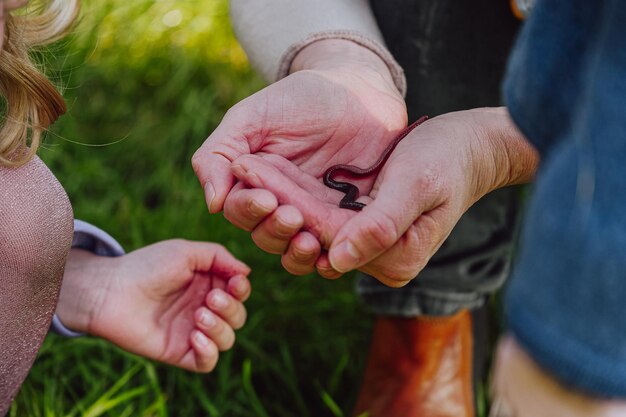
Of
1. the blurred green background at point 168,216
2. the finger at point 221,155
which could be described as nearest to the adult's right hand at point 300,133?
the finger at point 221,155

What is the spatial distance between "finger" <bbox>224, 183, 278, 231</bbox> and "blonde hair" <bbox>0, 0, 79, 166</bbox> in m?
0.41

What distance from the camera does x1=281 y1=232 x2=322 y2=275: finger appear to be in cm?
138

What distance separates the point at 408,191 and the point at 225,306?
55 cm

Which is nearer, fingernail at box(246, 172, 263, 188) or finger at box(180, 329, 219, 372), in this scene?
fingernail at box(246, 172, 263, 188)

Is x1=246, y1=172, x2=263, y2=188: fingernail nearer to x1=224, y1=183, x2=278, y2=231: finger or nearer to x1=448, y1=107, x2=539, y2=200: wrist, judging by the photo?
x1=224, y1=183, x2=278, y2=231: finger

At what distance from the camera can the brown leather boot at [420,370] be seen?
2041mm

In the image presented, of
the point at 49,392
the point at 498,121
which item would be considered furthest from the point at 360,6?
the point at 49,392

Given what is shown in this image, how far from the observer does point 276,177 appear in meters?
1.42

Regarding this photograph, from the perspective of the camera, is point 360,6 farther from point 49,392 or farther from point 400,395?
point 49,392

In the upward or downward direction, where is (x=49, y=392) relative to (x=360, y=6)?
downward

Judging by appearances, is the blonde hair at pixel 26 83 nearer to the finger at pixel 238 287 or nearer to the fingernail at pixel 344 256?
the finger at pixel 238 287

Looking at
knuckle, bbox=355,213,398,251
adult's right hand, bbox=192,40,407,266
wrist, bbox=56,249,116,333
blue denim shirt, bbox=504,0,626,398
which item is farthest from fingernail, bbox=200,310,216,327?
blue denim shirt, bbox=504,0,626,398

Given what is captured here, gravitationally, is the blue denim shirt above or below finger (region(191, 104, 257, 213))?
above

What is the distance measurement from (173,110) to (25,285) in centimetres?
146
